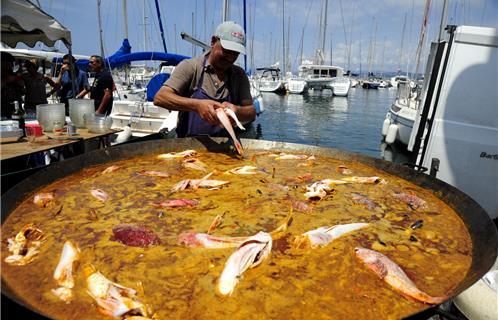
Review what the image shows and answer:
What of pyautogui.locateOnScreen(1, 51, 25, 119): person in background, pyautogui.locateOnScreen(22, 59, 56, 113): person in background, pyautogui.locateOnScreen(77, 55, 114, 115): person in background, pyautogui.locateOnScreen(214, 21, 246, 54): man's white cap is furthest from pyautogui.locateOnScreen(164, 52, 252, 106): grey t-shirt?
pyautogui.locateOnScreen(22, 59, 56, 113): person in background

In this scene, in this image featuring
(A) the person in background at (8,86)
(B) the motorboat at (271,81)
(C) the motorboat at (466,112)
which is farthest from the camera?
(B) the motorboat at (271,81)

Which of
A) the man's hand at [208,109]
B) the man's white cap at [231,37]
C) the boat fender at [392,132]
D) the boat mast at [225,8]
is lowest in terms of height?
the boat fender at [392,132]

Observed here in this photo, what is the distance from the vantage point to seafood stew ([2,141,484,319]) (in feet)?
4.92

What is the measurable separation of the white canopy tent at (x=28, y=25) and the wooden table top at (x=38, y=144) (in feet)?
9.37

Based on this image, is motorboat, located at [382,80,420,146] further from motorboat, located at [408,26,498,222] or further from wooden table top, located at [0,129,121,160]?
wooden table top, located at [0,129,121,160]

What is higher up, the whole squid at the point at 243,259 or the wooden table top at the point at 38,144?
the wooden table top at the point at 38,144

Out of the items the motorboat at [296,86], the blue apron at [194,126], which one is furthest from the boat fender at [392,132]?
the motorboat at [296,86]

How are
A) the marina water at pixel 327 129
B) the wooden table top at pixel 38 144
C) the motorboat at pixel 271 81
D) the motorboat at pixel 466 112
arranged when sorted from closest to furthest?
the wooden table top at pixel 38 144 → the motorboat at pixel 466 112 → the marina water at pixel 327 129 → the motorboat at pixel 271 81

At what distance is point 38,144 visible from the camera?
13.7 feet

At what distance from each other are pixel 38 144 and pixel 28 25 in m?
3.48

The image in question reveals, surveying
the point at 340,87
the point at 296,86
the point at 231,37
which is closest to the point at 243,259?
the point at 231,37

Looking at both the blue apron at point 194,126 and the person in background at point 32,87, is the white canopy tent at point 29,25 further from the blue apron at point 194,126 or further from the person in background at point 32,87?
the blue apron at point 194,126

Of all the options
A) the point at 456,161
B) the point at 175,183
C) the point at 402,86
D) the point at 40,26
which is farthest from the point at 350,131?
the point at 175,183

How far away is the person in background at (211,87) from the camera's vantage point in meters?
3.56
